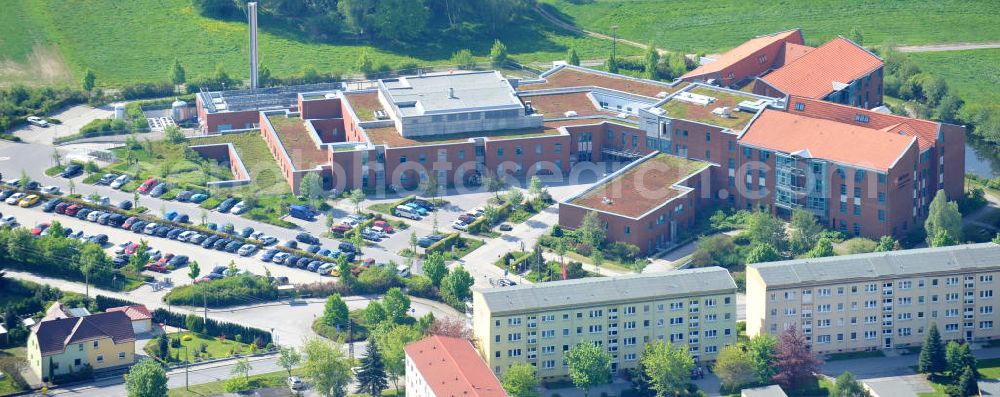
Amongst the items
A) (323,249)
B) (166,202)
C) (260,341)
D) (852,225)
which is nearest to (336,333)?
(260,341)

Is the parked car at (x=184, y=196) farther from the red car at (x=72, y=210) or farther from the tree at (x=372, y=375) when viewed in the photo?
the tree at (x=372, y=375)

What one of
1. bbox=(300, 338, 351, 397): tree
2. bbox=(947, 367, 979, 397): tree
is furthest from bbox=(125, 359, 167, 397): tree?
bbox=(947, 367, 979, 397): tree

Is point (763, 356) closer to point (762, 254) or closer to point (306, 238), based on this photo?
point (762, 254)

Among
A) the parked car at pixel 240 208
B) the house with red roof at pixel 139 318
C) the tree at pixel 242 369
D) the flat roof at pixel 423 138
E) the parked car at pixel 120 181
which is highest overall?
the flat roof at pixel 423 138

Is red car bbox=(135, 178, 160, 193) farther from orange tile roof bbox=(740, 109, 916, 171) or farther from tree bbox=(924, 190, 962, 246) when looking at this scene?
tree bbox=(924, 190, 962, 246)

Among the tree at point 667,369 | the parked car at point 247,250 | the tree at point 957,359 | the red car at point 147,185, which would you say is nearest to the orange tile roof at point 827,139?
the tree at point 957,359

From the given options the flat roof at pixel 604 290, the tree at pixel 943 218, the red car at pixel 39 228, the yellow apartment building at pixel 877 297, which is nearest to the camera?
the flat roof at pixel 604 290

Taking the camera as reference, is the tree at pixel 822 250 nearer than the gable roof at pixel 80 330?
No

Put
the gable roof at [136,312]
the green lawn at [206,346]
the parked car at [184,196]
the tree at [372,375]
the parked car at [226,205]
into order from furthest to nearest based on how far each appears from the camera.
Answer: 1. the parked car at [184,196]
2. the parked car at [226,205]
3. the gable roof at [136,312]
4. the green lawn at [206,346]
5. the tree at [372,375]
